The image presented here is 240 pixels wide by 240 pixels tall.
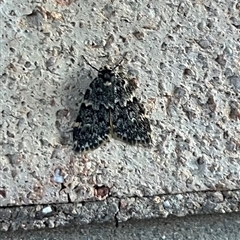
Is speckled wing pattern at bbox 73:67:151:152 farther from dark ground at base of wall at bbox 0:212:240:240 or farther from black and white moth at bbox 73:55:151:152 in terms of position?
dark ground at base of wall at bbox 0:212:240:240

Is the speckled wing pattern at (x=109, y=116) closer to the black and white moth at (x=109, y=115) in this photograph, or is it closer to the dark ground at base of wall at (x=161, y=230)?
the black and white moth at (x=109, y=115)

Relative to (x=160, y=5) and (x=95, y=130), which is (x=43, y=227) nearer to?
(x=95, y=130)

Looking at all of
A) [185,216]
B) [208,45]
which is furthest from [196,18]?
[185,216]

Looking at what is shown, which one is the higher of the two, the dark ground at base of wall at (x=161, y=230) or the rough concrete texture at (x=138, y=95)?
the rough concrete texture at (x=138, y=95)

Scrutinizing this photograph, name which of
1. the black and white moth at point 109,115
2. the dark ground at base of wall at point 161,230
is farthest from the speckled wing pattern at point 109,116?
the dark ground at base of wall at point 161,230

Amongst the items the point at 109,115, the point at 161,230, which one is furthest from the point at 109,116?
the point at 161,230
